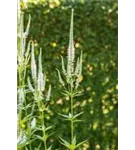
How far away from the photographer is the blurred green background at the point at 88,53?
8.42ft

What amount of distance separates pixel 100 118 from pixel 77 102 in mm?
245

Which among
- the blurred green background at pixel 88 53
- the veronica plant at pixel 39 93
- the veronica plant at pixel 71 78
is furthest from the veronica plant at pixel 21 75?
the blurred green background at pixel 88 53

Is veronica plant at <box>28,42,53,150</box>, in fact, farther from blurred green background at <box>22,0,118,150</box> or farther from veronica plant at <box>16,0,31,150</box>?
blurred green background at <box>22,0,118,150</box>

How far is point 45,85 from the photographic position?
2.37m

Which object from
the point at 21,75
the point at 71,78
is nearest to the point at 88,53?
the point at 71,78

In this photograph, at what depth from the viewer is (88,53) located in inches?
106

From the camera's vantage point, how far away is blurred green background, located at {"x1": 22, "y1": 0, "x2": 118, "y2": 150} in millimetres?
2566

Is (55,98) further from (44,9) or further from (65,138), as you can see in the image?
(44,9)

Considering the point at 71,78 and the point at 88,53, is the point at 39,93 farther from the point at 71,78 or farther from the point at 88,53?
the point at 88,53

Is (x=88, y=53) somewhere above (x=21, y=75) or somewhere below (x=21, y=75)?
above

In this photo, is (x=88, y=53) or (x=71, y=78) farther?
(x=88, y=53)
